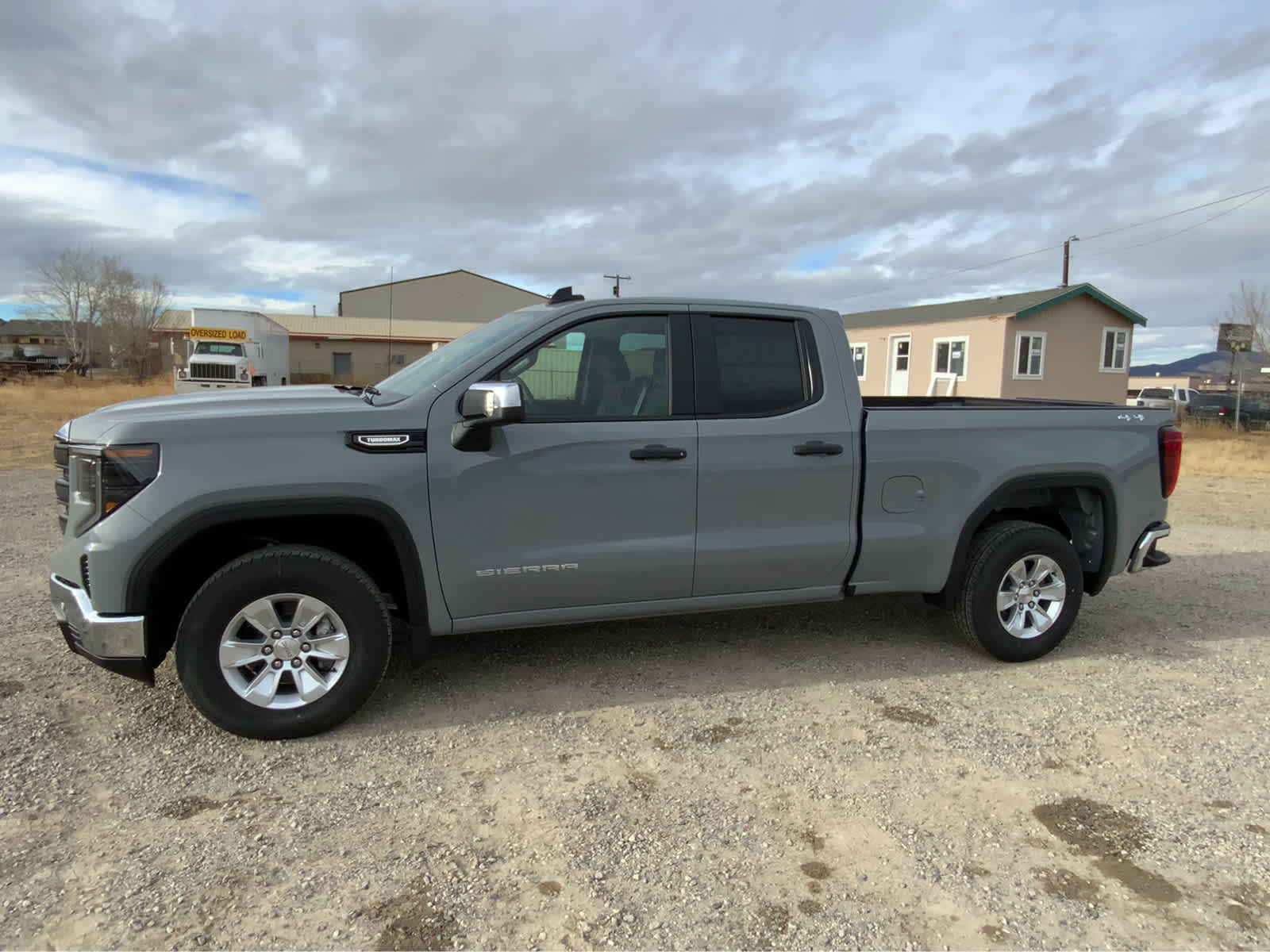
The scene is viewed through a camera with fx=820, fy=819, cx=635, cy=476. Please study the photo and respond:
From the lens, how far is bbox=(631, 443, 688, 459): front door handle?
370cm

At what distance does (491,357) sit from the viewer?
143 inches

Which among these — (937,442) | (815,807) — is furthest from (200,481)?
(937,442)

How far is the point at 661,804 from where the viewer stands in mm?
2975

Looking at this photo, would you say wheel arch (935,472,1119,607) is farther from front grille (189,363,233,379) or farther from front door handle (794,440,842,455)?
front grille (189,363,233,379)

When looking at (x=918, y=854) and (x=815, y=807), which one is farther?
(x=815, y=807)

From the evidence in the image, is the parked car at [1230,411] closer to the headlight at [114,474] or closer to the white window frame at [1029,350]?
the white window frame at [1029,350]

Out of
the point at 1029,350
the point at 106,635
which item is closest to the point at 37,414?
the point at 106,635

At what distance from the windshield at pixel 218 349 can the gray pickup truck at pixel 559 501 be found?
27719mm

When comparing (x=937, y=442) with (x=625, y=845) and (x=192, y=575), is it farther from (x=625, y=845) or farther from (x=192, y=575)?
(x=192, y=575)

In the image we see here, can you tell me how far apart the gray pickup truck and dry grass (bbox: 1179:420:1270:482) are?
10682 mm

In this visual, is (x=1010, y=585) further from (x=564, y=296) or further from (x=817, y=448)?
(x=564, y=296)

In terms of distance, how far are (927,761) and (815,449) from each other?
57.8 inches

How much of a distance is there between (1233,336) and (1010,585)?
3210cm

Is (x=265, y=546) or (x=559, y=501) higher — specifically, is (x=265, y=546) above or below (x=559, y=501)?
below
